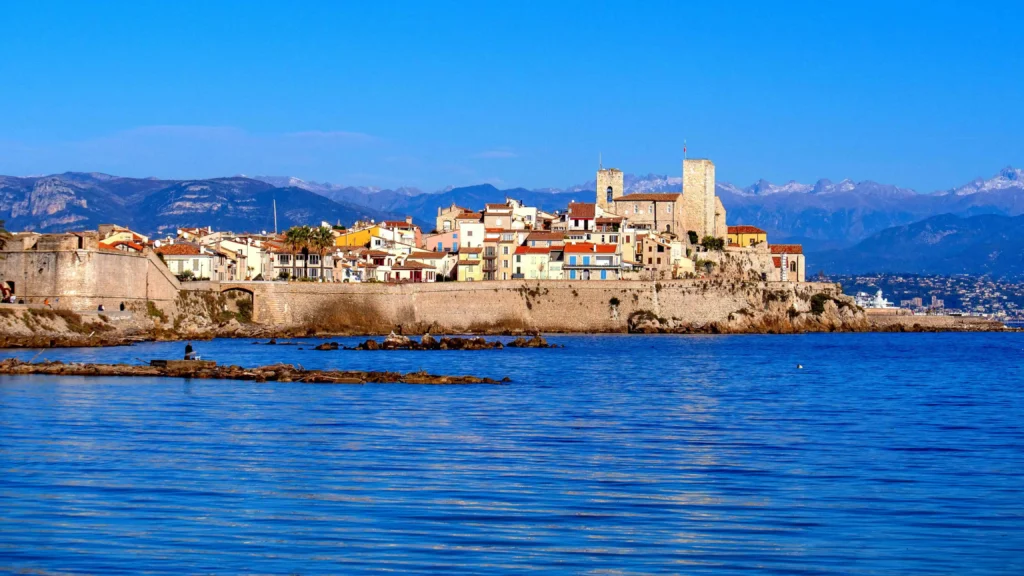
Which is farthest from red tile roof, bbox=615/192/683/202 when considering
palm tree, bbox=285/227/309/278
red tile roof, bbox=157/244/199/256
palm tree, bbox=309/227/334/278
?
red tile roof, bbox=157/244/199/256

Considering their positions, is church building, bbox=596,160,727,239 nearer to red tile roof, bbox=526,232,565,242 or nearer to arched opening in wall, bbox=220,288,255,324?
red tile roof, bbox=526,232,565,242

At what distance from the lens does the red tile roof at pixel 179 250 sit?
79125 millimetres

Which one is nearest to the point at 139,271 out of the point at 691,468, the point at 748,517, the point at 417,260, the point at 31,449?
the point at 417,260

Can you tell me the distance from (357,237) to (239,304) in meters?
27.6

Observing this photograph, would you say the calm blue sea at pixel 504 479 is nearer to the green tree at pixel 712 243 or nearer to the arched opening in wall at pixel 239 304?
the arched opening in wall at pixel 239 304

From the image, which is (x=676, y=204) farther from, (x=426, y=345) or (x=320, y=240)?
(x=426, y=345)

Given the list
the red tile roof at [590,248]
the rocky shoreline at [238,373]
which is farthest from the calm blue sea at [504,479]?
the red tile roof at [590,248]

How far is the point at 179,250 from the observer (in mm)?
79750

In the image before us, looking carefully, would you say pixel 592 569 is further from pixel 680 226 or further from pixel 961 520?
pixel 680 226

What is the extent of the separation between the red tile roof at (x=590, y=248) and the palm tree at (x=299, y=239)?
16628mm

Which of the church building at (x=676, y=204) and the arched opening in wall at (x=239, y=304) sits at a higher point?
the church building at (x=676, y=204)

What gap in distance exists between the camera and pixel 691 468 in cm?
2223

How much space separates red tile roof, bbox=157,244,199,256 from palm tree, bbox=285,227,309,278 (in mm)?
5895

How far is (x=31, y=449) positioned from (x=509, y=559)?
486 inches
